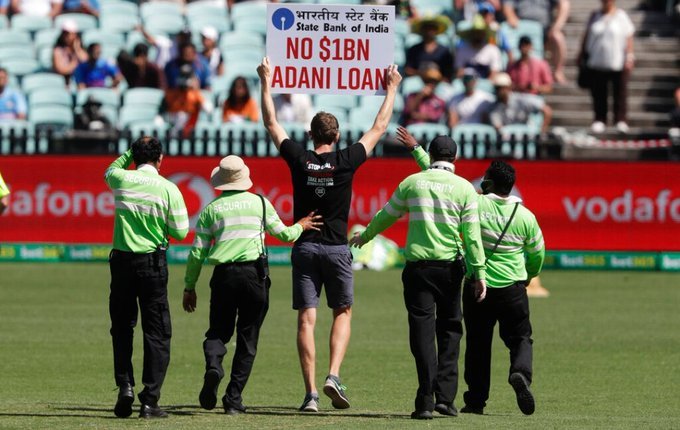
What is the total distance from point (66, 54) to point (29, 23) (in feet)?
7.54

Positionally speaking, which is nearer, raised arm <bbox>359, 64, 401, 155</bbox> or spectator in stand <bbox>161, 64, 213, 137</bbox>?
raised arm <bbox>359, 64, 401, 155</bbox>

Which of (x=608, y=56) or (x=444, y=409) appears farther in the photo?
(x=608, y=56)

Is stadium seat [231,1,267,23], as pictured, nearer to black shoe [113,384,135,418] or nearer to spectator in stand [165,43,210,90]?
spectator in stand [165,43,210,90]

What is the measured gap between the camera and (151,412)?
11438 millimetres

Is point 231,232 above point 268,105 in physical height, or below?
below

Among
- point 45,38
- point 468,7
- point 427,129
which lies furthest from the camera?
point 45,38


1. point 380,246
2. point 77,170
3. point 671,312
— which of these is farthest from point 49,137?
point 671,312

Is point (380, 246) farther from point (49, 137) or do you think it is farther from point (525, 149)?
point (49, 137)

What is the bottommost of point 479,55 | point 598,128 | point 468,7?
point 598,128

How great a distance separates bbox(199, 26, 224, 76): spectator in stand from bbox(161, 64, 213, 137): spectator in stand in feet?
4.11

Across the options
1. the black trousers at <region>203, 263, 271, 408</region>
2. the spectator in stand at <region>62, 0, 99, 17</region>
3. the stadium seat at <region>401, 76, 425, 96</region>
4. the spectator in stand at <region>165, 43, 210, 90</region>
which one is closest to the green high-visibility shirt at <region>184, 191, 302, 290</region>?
the black trousers at <region>203, 263, 271, 408</region>

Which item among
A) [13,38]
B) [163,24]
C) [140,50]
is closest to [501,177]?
[140,50]

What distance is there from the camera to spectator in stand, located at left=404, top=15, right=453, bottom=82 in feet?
91.4

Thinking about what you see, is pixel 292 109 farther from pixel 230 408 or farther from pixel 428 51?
pixel 230 408
